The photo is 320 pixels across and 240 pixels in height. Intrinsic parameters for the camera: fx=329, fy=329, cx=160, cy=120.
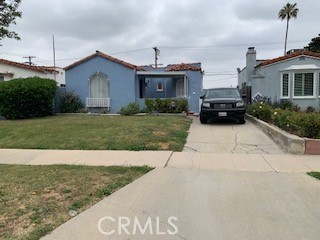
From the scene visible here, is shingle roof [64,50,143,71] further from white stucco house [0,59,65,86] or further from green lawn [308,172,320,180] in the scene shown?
green lawn [308,172,320,180]

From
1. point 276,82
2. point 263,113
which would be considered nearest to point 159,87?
point 276,82

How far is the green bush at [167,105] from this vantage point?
1892 centimetres

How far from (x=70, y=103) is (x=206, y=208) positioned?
17.0 meters

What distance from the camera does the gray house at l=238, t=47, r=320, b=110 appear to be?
746 inches

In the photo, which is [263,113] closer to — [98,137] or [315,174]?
[98,137]

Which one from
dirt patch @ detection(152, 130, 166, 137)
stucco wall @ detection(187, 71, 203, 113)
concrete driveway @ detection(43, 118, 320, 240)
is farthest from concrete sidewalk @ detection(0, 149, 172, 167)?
stucco wall @ detection(187, 71, 203, 113)

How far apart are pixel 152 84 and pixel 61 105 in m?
7.52

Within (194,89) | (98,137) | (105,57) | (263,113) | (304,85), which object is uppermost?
(105,57)

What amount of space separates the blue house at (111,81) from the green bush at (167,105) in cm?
100

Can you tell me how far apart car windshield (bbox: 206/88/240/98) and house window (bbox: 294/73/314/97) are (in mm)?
5816

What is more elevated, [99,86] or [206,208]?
[99,86]

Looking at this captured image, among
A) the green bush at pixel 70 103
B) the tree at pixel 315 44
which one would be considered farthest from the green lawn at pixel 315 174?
the tree at pixel 315 44

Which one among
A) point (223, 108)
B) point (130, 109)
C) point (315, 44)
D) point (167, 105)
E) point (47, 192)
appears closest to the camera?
point (47, 192)

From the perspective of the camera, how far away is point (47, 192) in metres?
5.41
